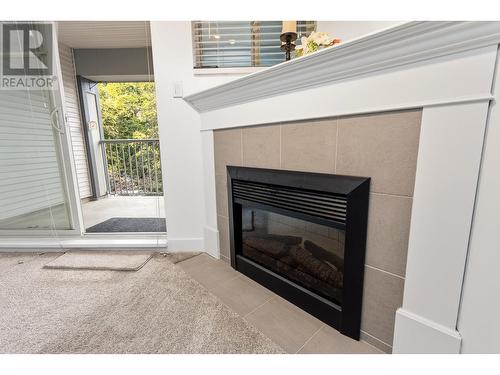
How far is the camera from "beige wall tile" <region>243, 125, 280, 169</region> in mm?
1241

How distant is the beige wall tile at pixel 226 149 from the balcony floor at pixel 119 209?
1272 millimetres

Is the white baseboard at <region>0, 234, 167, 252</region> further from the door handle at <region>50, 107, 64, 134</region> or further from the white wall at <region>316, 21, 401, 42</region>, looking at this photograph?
the white wall at <region>316, 21, 401, 42</region>

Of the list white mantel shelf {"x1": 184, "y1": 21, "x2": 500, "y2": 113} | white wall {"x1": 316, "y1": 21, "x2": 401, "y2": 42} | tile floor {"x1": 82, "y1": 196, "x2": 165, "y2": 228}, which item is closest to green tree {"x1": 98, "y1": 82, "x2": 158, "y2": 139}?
tile floor {"x1": 82, "y1": 196, "x2": 165, "y2": 228}

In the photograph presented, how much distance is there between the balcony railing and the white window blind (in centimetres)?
233

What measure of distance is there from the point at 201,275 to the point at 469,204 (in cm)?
147

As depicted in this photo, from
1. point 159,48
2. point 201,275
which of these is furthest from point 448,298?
point 159,48

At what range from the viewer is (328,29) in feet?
5.31

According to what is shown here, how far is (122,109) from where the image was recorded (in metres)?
4.17

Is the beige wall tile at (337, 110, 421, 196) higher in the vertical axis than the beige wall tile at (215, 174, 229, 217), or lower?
higher

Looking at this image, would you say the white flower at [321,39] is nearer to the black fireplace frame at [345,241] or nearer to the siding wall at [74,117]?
the black fireplace frame at [345,241]

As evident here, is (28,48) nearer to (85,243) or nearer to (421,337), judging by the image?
(85,243)

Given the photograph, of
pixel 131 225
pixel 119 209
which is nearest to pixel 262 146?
pixel 131 225

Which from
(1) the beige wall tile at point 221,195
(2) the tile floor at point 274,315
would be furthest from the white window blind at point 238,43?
(2) the tile floor at point 274,315
